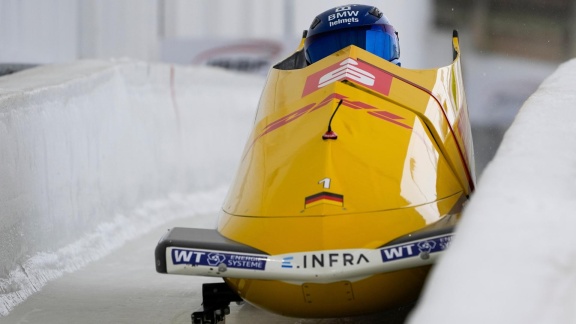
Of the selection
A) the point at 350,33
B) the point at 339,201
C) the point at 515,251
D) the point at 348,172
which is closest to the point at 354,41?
the point at 350,33

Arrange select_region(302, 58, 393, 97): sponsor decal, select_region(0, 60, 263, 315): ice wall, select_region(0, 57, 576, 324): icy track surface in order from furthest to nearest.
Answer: select_region(0, 60, 263, 315): ice wall < select_region(302, 58, 393, 97): sponsor decal < select_region(0, 57, 576, 324): icy track surface

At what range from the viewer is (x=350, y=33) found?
3588 mm

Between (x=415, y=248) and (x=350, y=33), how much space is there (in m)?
1.50

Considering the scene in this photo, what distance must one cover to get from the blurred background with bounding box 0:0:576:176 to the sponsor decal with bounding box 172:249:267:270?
20.9ft

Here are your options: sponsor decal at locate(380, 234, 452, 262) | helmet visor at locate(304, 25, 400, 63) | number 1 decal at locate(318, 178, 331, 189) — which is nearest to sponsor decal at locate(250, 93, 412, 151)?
number 1 decal at locate(318, 178, 331, 189)

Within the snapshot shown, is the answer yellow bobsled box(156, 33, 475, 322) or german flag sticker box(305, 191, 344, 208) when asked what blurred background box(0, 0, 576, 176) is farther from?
german flag sticker box(305, 191, 344, 208)

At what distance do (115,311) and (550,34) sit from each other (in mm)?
7553

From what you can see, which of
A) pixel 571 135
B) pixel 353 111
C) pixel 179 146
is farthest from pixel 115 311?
pixel 179 146

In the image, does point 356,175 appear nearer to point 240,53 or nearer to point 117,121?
point 117,121

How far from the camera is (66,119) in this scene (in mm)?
4188

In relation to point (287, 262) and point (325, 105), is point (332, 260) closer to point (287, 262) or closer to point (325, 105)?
point (287, 262)

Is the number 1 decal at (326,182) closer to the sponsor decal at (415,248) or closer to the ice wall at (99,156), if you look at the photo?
the sponsor decal at (415,248)

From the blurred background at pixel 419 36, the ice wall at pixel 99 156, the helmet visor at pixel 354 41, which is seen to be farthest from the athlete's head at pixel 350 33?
the blurred background at pixel 419 36

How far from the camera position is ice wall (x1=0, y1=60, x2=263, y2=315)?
3.53m
